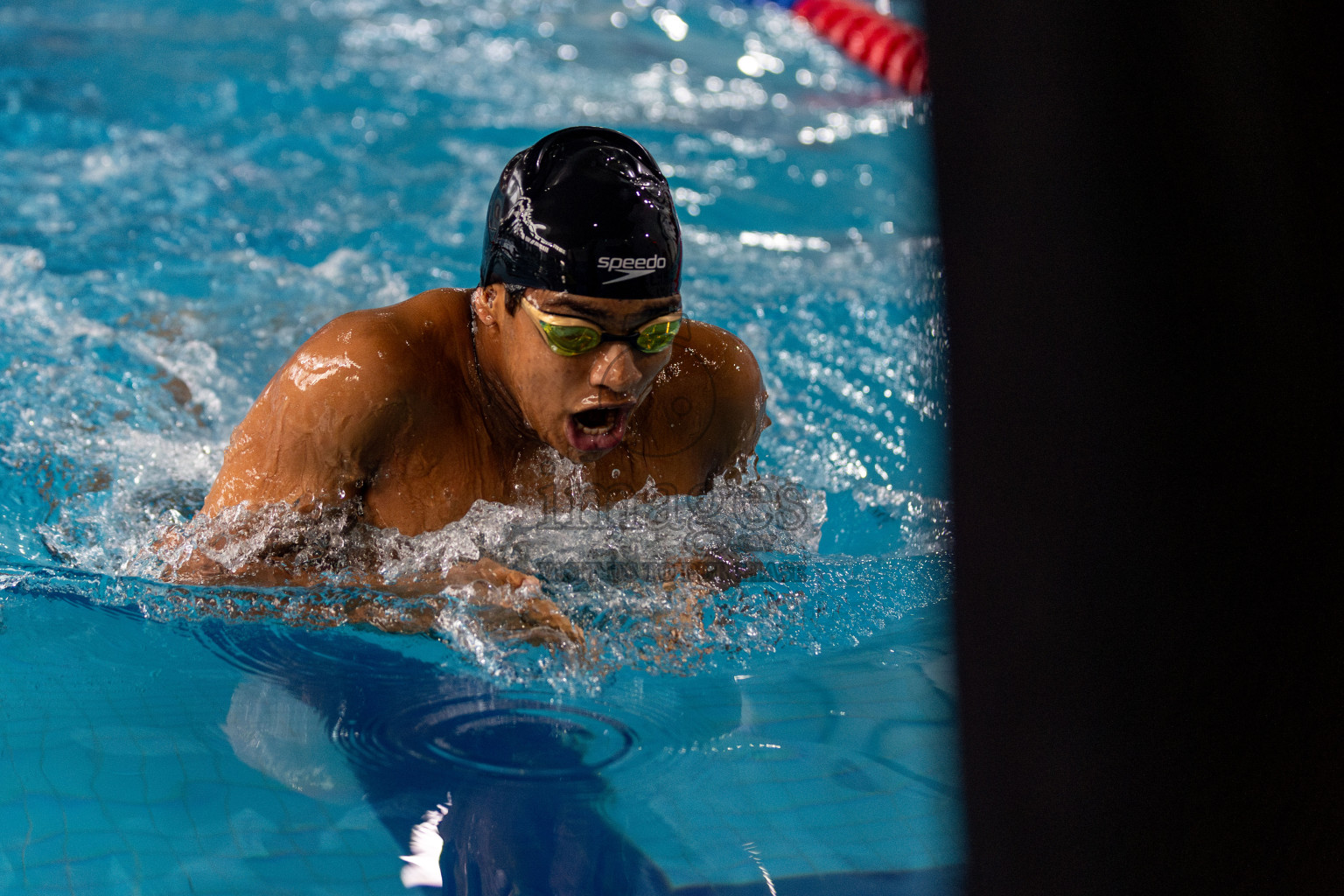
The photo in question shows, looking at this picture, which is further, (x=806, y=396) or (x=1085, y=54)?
(x=806, y=396)

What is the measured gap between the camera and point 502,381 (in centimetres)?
209

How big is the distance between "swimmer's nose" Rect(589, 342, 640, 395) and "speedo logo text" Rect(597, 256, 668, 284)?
11cm

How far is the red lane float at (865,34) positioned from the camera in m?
7.32

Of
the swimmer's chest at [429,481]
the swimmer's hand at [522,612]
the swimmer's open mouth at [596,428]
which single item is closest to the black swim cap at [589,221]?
the swimmer's open mouth at [596,428]

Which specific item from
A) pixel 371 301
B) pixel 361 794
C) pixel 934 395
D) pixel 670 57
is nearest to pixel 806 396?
pixel 371 301

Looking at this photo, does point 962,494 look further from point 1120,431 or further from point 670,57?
point 670,57

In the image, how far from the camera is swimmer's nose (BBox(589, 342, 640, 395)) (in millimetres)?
1840

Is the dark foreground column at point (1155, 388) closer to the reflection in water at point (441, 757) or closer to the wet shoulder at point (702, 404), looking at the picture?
the reflection in water at point (441, 757)

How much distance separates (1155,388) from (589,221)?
158 centimetres

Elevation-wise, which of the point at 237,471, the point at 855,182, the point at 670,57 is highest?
the point at 670,57

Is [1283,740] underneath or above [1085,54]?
underneath

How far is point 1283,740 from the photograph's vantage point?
0.33 metres

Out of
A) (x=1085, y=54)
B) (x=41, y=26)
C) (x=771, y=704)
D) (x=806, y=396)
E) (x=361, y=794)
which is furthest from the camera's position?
(x=41, y=26)

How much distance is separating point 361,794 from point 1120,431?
1.58 metres
